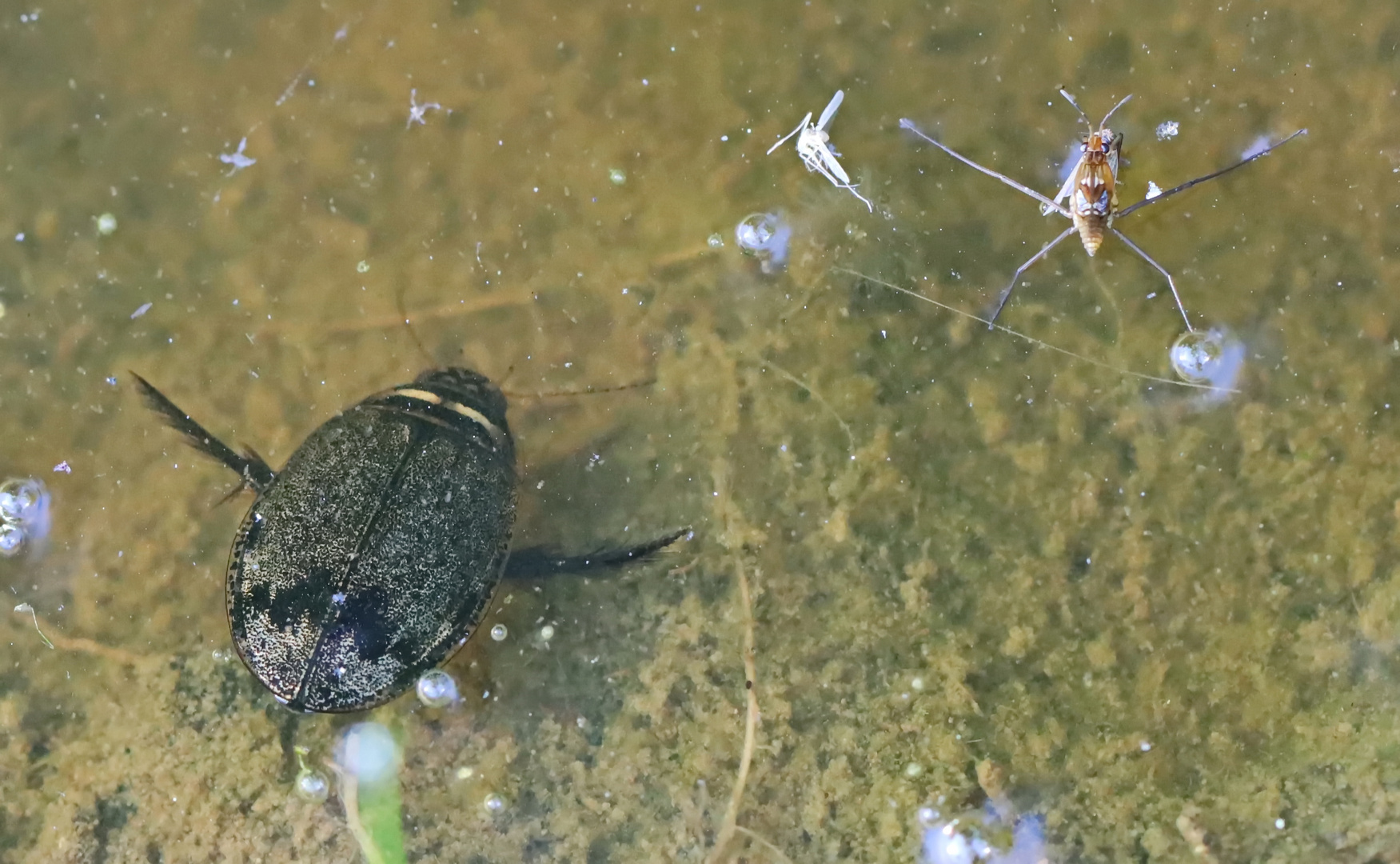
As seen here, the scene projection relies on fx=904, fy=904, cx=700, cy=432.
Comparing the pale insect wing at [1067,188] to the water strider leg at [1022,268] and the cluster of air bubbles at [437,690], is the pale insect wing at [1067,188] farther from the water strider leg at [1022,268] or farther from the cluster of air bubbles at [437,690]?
the cluster of air bubbles at [437,690]

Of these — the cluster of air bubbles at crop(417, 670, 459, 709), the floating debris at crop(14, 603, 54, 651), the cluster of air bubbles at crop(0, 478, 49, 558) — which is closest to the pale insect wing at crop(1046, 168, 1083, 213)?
the cluster of air bubbles at crop(417, 670, 459, 709)

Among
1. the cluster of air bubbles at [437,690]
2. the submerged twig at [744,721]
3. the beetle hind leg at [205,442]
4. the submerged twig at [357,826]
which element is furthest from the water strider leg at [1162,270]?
the submerged twig at [357,826]

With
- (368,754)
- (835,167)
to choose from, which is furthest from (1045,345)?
(368,754)

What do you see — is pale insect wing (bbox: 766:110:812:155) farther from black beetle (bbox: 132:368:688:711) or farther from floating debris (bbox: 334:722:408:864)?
floating debris (bbox: 334:722:408:864)

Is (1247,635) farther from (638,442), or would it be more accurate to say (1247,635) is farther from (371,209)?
(371,209)

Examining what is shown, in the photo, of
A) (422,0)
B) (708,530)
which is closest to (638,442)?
(708,530)
